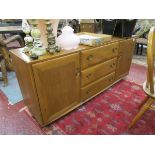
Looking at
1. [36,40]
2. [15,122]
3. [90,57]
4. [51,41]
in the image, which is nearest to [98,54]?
[90,57]

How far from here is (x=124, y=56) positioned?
197 cm

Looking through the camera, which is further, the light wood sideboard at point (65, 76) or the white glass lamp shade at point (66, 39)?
the white glass lamp shade at point (66, 39)

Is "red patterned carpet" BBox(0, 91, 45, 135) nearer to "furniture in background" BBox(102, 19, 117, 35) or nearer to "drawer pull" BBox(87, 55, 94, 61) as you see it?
"drawer pull" BBox(87, 55, 94, 61)

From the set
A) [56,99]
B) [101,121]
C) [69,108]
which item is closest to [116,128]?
[101,121]

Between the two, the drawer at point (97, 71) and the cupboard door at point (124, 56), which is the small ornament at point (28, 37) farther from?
the cupboard door at point (124, 56)

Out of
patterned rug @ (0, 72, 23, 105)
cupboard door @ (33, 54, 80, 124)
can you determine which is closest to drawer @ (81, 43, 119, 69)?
cupboard door @ (33, 54, 80, 124)

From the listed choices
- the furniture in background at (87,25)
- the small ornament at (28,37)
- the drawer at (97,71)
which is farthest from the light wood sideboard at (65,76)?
the furniture in background at (87,25)

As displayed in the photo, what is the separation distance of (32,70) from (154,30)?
0.96 m

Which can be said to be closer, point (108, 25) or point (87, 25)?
point (108, 25)

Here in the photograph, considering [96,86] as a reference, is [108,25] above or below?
above

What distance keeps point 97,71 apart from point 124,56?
579 millimetres

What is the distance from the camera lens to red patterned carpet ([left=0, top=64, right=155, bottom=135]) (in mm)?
1398

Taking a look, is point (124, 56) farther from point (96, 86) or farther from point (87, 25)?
point (87, 25)

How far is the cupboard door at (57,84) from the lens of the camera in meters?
1.14
